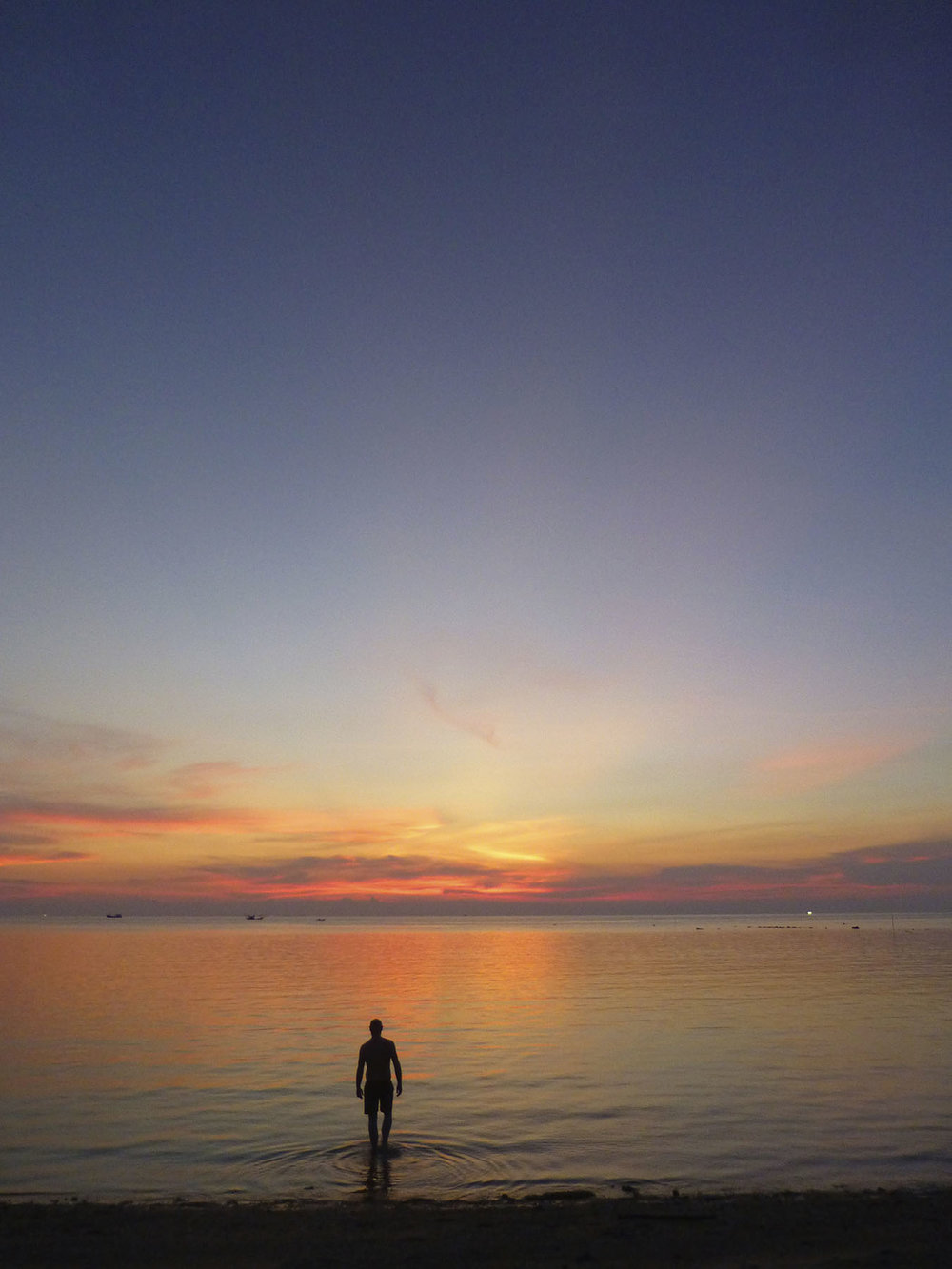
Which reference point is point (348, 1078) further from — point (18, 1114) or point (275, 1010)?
point (275, 1010)

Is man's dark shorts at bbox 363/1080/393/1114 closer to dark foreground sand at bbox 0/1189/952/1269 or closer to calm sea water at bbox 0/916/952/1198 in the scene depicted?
calm sea water at bbox 0/916/952/1198

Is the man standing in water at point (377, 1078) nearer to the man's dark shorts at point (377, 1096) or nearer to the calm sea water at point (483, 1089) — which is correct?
the man's dark shorts at point (377, 1096)

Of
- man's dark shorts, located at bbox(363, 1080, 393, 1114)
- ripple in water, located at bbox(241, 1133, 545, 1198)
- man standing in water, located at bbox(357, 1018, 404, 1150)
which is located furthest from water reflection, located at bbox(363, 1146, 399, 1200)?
man's dark shorts, located at bbox(363, 1080, 393, 1114)

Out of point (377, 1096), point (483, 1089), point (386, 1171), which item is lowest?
point (483, 1089)

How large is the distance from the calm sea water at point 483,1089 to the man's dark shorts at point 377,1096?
987mm

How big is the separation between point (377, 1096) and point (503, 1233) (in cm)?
716

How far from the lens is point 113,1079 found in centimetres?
2855

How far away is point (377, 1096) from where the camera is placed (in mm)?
20156

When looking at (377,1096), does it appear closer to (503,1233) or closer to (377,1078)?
(377,1078)

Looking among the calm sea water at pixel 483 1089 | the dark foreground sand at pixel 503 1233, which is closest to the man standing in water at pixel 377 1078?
the calm sea water at pixel 483 1089

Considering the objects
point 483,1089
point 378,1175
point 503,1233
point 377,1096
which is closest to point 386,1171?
point 378,1175

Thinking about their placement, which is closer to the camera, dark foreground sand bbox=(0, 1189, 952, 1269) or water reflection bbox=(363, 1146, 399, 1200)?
dark foreground sand bbox=(0, 1189, 952, 1269)

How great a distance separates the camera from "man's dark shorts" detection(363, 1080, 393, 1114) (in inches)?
793

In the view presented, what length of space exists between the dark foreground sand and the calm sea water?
1815mm
